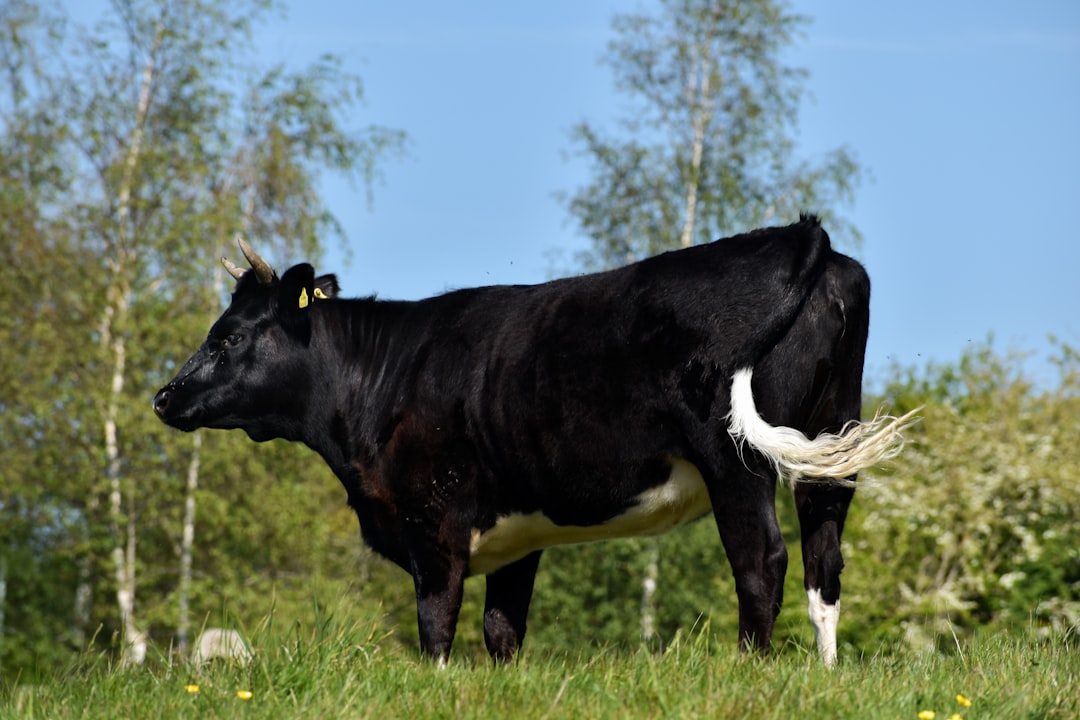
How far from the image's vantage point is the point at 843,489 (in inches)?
255

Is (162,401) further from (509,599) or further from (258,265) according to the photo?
→ (509,599)

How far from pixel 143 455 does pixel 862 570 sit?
553 inches

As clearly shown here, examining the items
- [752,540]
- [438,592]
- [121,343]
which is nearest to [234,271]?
[438,592]

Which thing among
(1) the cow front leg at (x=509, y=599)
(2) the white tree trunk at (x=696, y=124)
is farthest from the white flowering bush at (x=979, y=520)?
(1) the cow front leg at (x=509, y=599)

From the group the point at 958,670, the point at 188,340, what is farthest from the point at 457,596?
the point at 188,340

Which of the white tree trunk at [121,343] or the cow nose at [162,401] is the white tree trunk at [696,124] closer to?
the white tree trunk at [121,343]

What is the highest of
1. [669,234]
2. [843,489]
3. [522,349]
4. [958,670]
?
[669,234]

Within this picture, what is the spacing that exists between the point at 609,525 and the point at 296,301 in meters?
2.51

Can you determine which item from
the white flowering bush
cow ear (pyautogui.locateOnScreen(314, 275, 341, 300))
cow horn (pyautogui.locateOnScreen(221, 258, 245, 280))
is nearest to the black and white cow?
cow horn (pyautogui.locateOnScreen(221, 258, 245, 280))

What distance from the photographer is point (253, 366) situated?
7.92 meters

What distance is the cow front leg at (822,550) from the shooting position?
20.7 feet

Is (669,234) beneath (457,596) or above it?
above

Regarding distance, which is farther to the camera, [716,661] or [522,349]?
[522,349]

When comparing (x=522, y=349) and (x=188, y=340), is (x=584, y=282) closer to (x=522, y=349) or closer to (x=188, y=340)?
(x=522, y=349)
